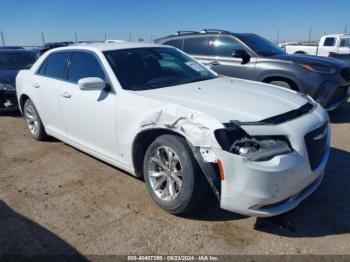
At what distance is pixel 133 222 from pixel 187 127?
1.11 meters

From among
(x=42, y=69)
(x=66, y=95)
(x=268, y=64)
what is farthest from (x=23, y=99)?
(x=268, y=64)

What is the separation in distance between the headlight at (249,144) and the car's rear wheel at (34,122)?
3836 mm

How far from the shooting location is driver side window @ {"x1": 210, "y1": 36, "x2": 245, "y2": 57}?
7.59 meters

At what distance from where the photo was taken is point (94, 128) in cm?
412

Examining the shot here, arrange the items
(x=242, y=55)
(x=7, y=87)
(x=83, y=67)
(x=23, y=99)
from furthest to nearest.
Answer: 1. (x=7, y=87)
2. (x=242, y=55)
3. (x=23, y=99)
4. (x=83, y=67)

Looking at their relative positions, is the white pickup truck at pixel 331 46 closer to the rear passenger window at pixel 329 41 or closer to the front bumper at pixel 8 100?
the rear passenger window at pixel 329 41

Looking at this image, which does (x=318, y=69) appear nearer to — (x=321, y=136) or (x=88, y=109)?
(x=321, y=136)

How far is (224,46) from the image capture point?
7.77 m

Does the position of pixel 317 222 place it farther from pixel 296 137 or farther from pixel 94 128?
pixel 94 128

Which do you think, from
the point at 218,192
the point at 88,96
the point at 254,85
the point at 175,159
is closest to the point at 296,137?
the point at 218,192

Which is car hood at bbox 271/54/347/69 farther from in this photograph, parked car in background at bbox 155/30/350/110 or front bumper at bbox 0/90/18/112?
front bumper at bbox 0/90/18/112

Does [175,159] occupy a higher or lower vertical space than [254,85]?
lower

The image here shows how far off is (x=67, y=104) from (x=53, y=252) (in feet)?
7.12

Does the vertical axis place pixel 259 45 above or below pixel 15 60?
above
